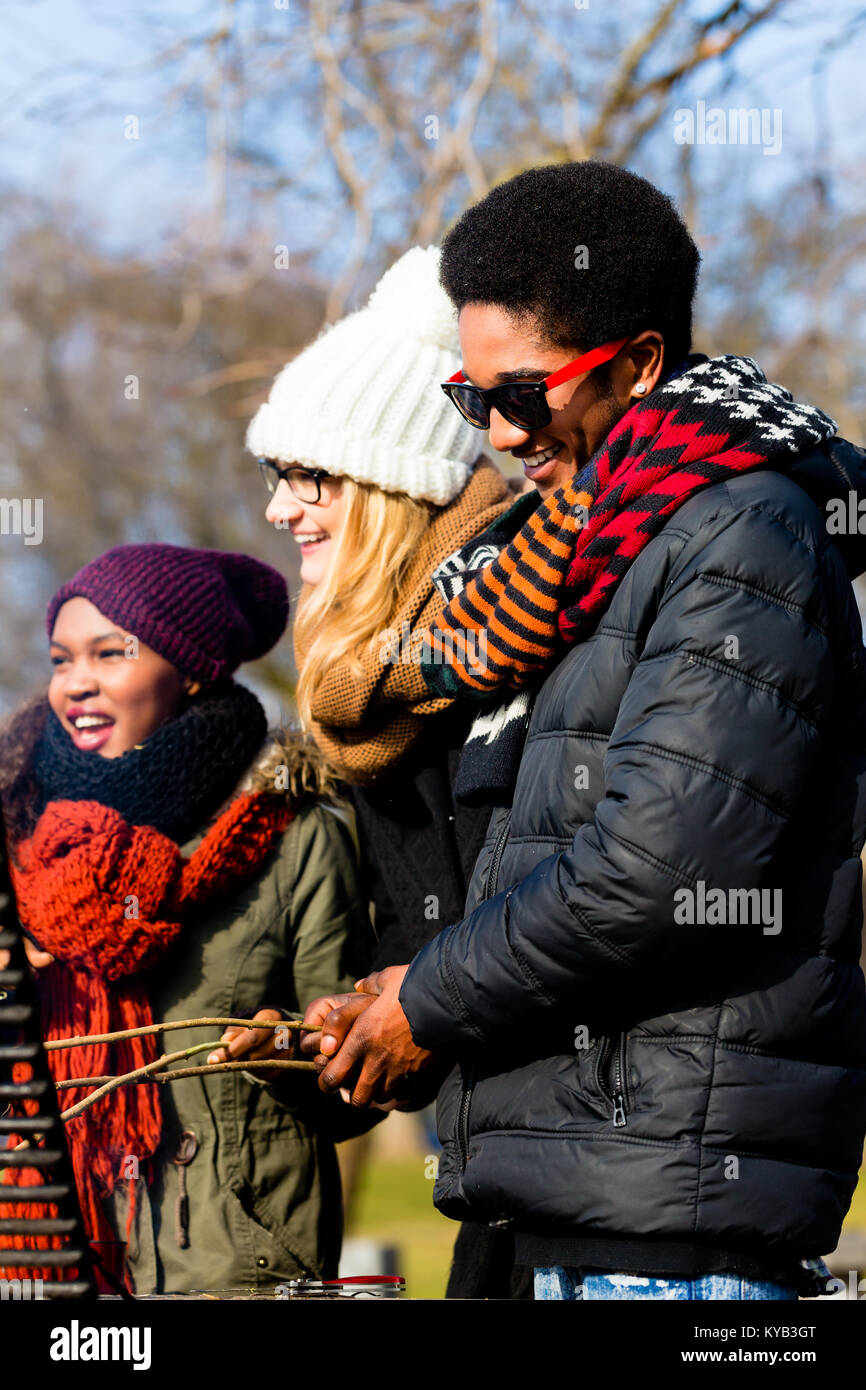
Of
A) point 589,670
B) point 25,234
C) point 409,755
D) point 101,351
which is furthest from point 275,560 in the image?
point 589,670

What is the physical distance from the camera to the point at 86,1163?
2811 mm

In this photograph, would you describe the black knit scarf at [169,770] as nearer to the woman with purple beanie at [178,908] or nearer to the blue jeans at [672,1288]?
the woman with purple beanie at [178,908]

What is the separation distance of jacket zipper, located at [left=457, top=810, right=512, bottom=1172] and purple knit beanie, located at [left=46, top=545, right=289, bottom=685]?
119 centimetres

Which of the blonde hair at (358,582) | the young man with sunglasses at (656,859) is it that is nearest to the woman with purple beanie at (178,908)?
the blonde hair at (358,582)

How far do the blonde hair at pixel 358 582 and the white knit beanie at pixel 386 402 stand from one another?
1.7 inches

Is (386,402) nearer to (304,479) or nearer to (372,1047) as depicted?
(304,479)

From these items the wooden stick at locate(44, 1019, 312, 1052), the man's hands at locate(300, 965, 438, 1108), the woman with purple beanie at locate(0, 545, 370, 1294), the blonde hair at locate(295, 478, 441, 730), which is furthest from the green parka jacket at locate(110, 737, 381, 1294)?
the man's hands at locate(300, 965, 438, 1108)

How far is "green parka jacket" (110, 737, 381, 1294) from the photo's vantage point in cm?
279

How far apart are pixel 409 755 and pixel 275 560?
8.38 m

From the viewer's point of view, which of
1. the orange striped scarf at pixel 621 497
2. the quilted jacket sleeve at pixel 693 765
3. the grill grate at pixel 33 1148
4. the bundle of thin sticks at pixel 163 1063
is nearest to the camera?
the grill grate at pixel 33 1148

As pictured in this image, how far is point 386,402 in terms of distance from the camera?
2.95m

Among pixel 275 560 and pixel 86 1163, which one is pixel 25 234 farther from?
pixel 86 1163

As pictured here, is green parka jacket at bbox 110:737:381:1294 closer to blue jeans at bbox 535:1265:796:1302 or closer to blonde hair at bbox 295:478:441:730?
blonde hair at bbox 295:478:441:730

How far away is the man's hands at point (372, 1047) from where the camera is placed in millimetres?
2131
